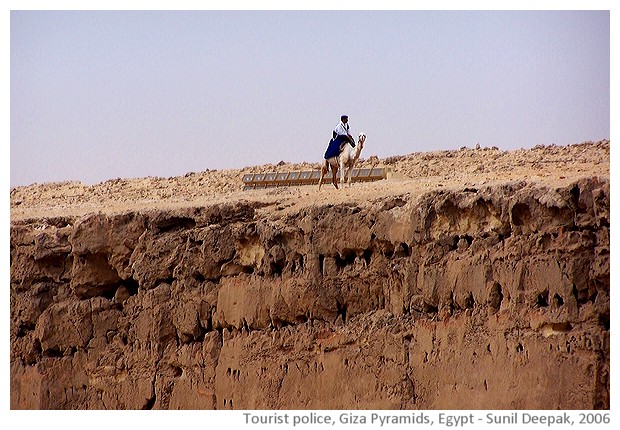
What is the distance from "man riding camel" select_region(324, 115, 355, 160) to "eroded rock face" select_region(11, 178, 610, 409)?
218cm

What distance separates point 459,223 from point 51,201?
12.0 meters

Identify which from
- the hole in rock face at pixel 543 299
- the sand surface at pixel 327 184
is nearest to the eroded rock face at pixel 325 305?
the hole in rock face at pixel 543 299

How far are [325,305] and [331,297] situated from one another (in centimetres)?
13

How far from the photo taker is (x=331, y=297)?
19.5m

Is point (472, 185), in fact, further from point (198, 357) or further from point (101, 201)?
point (101, 201)

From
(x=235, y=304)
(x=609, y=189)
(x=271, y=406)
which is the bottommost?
(x=271, y=406)

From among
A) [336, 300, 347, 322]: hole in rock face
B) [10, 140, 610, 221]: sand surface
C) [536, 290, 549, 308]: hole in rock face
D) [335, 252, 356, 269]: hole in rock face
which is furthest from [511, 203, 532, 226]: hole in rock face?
[336, 300, 347, 322]: hole in rock face

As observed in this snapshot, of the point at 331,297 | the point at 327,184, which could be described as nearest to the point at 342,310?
the point at 331,297

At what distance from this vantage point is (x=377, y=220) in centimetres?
1914

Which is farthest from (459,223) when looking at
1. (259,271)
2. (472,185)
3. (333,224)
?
(259,271)

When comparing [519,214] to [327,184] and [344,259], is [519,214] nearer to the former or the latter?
[344,259]

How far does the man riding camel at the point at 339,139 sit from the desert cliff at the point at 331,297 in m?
0.68

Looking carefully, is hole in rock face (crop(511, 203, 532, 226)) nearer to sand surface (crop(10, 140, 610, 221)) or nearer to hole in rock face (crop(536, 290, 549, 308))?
sand surface (crop(10, 140, 610, 221))

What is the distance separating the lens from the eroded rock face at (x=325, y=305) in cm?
1733
